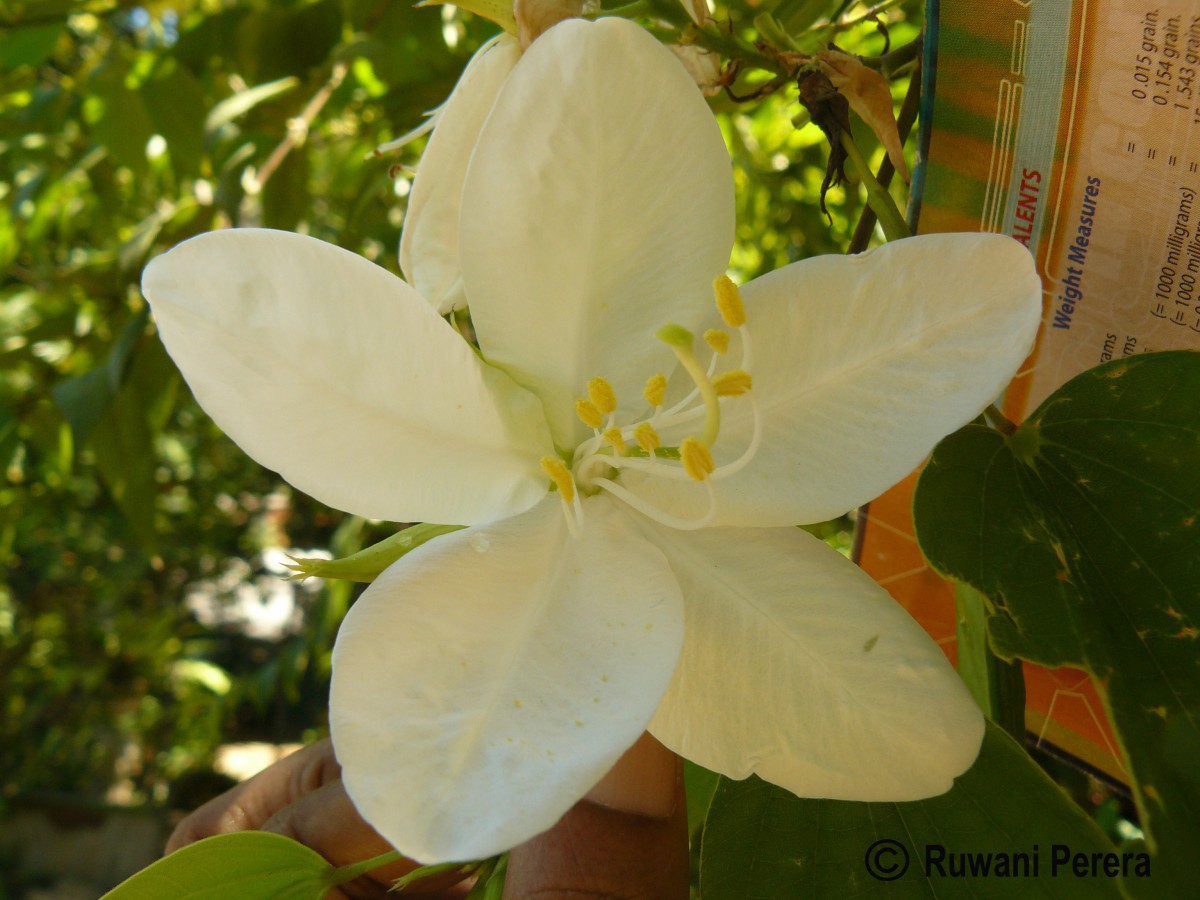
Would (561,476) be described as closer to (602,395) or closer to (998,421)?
(602,395)

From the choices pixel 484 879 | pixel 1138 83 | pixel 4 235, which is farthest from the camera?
pixel 4 235

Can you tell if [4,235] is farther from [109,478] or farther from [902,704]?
[902,704]

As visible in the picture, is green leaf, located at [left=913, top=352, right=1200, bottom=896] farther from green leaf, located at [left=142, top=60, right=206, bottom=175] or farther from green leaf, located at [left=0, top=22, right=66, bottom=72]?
green leaf, located at [left=0, top=22, right=66, bottom=72]

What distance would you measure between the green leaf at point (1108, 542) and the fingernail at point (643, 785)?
137 mm

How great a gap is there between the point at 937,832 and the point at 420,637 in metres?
0.20

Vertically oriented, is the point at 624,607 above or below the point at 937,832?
above

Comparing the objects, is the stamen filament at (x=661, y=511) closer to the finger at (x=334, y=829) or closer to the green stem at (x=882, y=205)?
the green stem at (x=882, y=205)

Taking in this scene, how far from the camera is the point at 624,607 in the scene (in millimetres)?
331

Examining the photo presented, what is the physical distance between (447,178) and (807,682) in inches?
9.0

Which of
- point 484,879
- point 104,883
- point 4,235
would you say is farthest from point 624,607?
point 104,883

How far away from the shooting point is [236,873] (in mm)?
431

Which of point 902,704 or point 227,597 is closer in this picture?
point 902,704

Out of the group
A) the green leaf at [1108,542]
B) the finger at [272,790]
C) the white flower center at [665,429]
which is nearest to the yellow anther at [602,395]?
the white flower center at [665,429]

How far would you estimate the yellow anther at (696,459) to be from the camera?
0.33m
